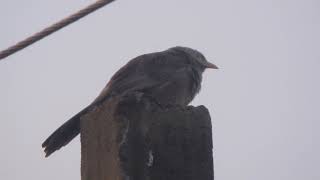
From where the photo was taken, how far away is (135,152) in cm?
A: 173

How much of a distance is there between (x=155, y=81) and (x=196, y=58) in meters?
1.15

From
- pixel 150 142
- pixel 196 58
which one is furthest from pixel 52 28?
pixel 196 58

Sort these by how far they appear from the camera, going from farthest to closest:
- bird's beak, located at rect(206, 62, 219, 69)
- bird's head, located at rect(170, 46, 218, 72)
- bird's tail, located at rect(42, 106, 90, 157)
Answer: bird's beak, located at rect(206, 62, 219, 69) → bird's head, located at rect(170, 46, 218, 72) → bird's tail, located at rect(42, 106, 90, 157)

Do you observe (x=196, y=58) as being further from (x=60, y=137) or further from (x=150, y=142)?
(x=150, y=142)

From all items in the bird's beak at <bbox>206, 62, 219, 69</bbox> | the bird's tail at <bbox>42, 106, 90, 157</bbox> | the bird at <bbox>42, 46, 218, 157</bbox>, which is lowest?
the bird's tail at <bbox>42, 106, 90, 157</bbox>

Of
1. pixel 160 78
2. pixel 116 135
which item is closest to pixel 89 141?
pixel 116 135

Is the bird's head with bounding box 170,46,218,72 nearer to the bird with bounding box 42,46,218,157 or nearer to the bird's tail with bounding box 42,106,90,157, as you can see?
the bird with bounding box 42,46,218,157

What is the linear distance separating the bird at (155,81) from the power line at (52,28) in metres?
0.56

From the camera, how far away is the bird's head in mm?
4845

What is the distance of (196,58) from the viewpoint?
16.4 feet

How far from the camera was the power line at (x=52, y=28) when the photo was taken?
9.47 ft

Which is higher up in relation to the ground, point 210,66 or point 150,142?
point 210,66

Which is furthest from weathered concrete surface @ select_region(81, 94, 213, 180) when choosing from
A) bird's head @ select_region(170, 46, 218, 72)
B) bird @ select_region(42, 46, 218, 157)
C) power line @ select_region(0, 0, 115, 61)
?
bird's head @ select_region(170, 46, 218, 72)

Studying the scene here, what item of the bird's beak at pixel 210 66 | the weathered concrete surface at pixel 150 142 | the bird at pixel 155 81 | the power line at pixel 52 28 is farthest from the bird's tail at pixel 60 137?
the bird's beak at pixel 210 66
